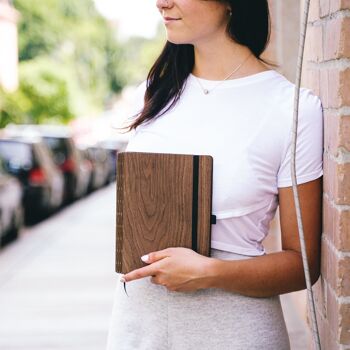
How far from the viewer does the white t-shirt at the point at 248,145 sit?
1.90 meters

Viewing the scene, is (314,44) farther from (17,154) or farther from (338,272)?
(17,154)

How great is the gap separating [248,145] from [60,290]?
7.43 metres

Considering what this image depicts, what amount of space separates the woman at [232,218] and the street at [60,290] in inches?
157

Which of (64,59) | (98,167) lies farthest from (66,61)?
(98,167)

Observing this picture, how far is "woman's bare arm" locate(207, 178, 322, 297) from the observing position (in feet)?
6.15

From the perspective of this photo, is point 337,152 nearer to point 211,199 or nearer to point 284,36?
point 211,199

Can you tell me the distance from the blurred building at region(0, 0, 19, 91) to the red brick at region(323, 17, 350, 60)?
37755 millimetres

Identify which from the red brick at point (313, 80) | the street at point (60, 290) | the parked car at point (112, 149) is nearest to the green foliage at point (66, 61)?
the parked car at point (112, 149)

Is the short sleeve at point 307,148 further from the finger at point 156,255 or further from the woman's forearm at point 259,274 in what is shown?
the finger at point 156,255

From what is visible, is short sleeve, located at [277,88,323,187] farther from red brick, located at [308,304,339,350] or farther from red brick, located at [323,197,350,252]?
red brick, located at [308,304,339,350]

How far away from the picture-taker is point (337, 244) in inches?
70.4

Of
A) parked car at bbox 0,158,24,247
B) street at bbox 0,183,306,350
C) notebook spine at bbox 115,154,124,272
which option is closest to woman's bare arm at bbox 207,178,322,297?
notebook spine at bbox 115,154,124,272

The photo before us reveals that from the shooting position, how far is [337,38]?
1777 mm

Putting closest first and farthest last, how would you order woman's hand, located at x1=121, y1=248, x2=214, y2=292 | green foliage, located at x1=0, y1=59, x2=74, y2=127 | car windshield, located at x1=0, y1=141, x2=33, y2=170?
1. woman's hand, located at x1=121, y1=248, x2=214, y2=292
2. car windshield, located at x1=0, y1=141, x2=33, y2=170
3. green foliage, located at x1=0, y1=59, x2=74, y2=127
